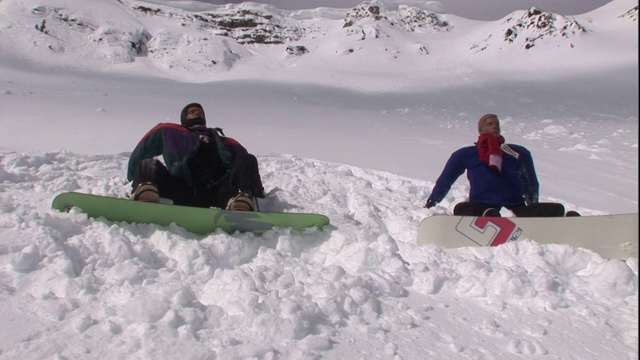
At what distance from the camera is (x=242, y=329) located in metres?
1.79

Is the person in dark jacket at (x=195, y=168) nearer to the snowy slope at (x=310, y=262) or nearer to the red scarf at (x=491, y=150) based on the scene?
the snowy slope at (x=310, y=262)

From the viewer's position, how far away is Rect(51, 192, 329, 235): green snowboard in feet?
8.85

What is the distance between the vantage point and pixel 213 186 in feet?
11.5

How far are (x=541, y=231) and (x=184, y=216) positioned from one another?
2.23m

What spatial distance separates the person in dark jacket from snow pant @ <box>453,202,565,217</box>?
5.18 feet

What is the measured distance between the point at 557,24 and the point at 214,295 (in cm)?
4120

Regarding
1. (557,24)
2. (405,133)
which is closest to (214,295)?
(405,133)

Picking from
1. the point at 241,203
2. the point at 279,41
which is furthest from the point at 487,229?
the point at 279,41

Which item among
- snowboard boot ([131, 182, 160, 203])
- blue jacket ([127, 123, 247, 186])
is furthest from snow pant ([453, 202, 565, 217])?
snowboard boot ([131, 182, 160, 203])

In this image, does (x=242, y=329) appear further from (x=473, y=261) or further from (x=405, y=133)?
(x=405, y=133)

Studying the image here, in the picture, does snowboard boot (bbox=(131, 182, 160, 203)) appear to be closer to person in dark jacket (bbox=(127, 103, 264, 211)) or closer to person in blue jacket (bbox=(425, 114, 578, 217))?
person in dark jacket (bbox=(127, 103, 264, 211))

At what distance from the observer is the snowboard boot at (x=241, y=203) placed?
10.2 feet

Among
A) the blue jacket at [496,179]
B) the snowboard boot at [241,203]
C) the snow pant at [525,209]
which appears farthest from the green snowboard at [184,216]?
the blue jacket at [496,179]

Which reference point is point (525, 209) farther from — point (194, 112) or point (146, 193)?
point (194, 112)
